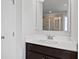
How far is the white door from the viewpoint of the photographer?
2756 millimetres

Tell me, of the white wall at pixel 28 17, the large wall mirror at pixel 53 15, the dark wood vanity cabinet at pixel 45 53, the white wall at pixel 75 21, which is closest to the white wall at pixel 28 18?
the white wall at pixel 28 17

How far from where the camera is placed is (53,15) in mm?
2738

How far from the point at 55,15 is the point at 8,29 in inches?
40.8

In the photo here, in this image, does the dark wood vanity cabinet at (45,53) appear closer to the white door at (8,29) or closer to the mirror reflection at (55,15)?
the white door at (8,29)

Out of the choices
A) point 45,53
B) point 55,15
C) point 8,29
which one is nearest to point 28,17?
point 8,29

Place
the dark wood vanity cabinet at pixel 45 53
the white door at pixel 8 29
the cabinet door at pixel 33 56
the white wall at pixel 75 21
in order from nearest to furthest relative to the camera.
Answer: the dark wood vanity cabinet at pixel 45 53
the white wall at pixel 75 21
the cabinet door at pixel 33 56
the white door at pixel 8 29

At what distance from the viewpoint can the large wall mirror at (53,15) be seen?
2473mm

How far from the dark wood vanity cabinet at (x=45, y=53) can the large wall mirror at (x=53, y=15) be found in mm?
548

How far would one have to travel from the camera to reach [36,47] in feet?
8.13

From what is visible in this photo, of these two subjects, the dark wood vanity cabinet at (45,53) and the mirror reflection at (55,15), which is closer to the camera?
the dark wood vanity cabinet at (45,53)

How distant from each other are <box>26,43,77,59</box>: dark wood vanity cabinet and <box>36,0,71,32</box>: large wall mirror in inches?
21.6

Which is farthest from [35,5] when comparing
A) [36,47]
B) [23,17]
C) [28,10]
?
[36,47]

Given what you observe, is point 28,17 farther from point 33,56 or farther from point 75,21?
point 75,21

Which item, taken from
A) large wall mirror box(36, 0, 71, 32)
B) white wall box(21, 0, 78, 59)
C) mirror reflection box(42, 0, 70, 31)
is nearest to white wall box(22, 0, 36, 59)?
white wall box(21, 0, 78, 59)
